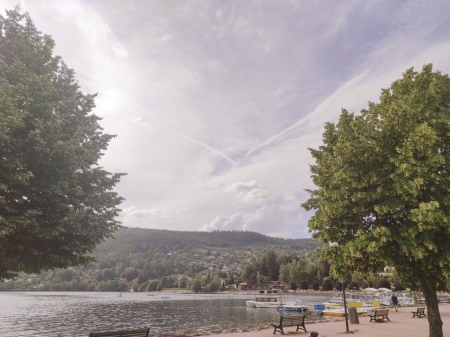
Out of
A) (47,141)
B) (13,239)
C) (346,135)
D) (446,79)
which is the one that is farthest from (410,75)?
(13,239)

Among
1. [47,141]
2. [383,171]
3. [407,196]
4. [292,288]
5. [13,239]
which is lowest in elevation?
[292,288]

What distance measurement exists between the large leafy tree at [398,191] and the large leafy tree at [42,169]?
13.0 meters

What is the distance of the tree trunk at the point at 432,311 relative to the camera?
1508 cm

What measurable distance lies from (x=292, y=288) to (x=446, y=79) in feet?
542

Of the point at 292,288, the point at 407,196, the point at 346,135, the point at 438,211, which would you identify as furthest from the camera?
the point at 292,288

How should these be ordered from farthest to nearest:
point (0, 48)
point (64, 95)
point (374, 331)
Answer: point (374, 331) < point (64, 95) < point (0, 48)

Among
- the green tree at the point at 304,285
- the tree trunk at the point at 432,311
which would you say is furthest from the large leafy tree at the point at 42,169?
the green tree at the point at 304,285

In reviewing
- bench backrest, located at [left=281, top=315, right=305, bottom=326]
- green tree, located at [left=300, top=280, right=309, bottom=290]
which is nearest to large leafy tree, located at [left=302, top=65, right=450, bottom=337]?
bench backrest, located at [left=281, top=315, right=305, bottom=326]

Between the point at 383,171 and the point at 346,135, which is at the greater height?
the point at 346,135

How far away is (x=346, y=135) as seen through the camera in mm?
16359

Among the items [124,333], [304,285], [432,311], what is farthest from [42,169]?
[304,285]

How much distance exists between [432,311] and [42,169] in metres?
21.0

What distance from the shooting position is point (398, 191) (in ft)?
45.2

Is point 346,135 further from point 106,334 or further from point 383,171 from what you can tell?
point 106,334
